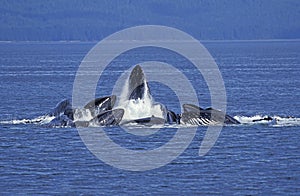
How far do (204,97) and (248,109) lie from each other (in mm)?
9896

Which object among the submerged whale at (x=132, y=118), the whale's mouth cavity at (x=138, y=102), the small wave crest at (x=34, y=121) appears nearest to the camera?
the submerged whale at (x=132, y=118)

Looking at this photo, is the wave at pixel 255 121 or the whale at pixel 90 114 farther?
the wave at pixel 255 121

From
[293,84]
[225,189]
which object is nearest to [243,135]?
[225,189]

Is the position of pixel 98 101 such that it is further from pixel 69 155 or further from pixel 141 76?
pixel 69 155

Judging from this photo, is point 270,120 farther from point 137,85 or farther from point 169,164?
point 169,164

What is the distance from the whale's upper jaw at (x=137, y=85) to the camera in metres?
47.7

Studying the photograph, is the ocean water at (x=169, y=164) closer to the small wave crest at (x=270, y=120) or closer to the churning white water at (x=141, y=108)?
the small wave crest at (x=270, y=120)

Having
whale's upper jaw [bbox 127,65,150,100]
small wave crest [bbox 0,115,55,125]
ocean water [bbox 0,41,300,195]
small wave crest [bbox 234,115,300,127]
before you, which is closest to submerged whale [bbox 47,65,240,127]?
whale's upper jaw [bbox 127,65,150,100]

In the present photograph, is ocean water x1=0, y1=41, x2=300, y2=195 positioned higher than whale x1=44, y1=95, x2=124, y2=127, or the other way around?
whale x1=44, y1=95, x2=124, y2=127

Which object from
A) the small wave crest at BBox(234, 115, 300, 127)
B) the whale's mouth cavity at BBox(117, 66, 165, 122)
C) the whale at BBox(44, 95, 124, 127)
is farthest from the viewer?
the whale's mouth cavity at BBox(117, 66, 165, 122)

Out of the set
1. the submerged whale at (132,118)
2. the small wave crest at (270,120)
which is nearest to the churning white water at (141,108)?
the submerged whale at (132,118)

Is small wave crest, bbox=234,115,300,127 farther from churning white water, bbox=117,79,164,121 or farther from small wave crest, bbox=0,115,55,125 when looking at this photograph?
small wave crest, bbox=0,115,55,125

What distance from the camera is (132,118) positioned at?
154 ft

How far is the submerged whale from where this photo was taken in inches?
1821
